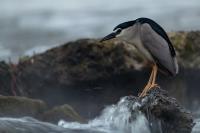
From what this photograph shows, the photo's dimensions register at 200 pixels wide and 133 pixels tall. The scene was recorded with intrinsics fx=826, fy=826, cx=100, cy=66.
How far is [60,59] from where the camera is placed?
21141 millimetres

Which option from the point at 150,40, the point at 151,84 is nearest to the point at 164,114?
the point at 151,84

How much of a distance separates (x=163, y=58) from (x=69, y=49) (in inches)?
269

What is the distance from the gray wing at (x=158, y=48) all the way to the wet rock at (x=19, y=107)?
3211 millimetres

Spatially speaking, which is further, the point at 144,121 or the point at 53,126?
the point at 53,126

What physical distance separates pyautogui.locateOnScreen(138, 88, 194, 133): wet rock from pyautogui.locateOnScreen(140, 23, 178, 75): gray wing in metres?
0.91

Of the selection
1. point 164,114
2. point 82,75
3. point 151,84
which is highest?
point 82,75

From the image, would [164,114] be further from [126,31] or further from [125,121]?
[126,31]

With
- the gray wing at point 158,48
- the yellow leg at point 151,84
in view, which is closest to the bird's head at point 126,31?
the gray wing at point 158,48

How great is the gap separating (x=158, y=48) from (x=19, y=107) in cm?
343

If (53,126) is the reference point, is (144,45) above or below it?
above

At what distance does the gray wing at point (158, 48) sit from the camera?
14.8m

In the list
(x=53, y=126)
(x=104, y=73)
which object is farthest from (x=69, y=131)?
(x=104, y=73)

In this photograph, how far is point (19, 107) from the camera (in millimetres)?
16719

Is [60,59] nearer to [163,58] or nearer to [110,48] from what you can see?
[110,48]
